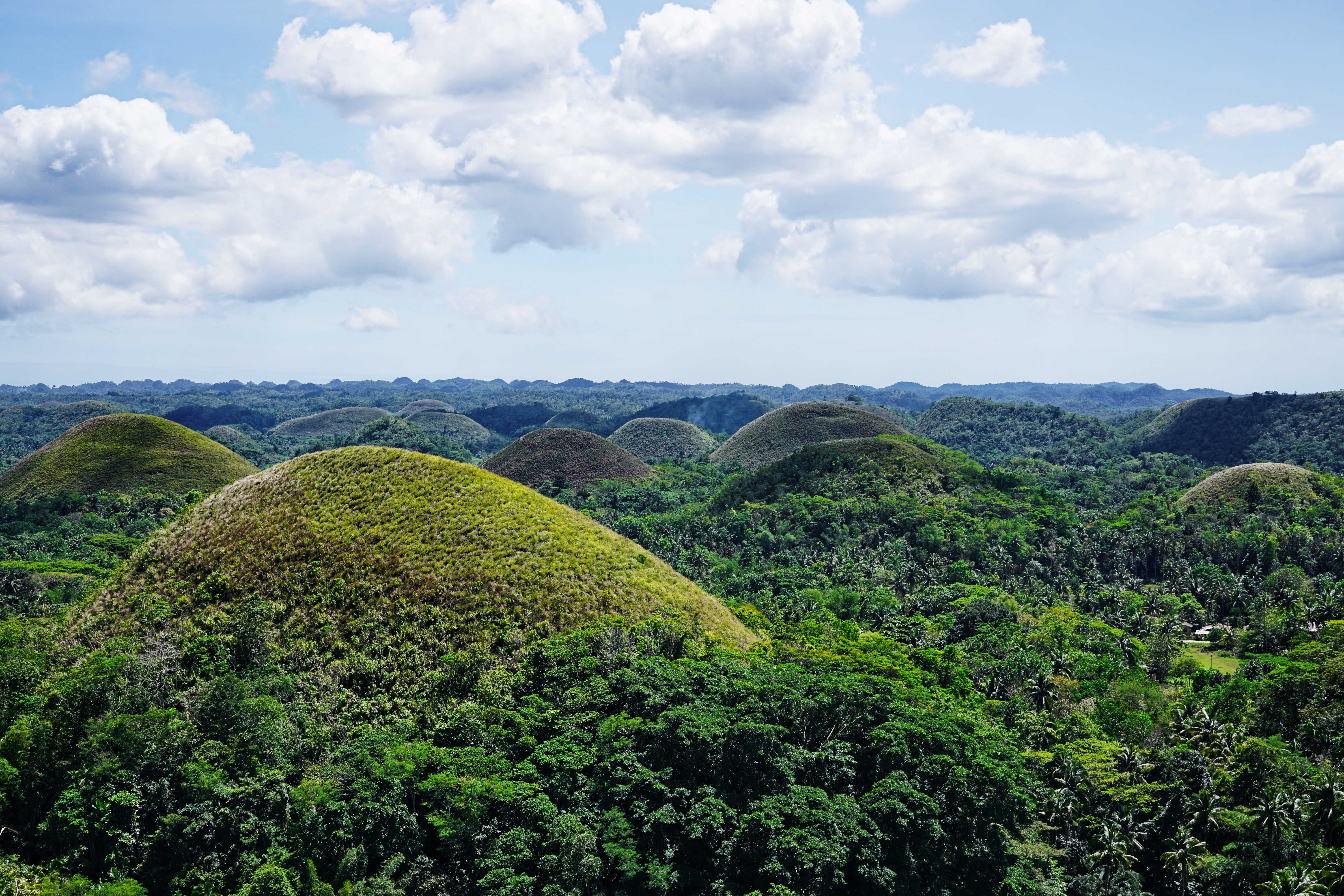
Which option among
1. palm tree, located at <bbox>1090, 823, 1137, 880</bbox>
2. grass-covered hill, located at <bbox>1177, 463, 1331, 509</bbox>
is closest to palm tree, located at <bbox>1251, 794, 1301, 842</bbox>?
palm tree, located at <bbox>1090, 823, 1137, 880</bbox>

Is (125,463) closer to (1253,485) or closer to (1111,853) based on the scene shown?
(1111,853)

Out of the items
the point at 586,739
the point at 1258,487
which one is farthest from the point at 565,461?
the point at 586,739

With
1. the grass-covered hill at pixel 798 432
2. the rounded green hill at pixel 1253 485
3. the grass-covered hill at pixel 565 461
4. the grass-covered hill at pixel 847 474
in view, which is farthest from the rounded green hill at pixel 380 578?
the grass-covered hill at pixel 798 432

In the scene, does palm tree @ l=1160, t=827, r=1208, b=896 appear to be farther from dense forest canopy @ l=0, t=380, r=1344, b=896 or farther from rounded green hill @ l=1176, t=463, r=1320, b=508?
rounded green hill @ l=1176, t=463, r=1320, b=508

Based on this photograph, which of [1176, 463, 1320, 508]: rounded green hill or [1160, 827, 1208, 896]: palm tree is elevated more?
[1176, 463, 1320, 508]: rounded green hill

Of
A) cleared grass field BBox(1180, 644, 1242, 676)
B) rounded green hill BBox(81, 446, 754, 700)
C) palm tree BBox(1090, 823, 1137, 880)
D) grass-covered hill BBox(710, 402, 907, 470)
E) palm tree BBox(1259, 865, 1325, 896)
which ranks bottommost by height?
cleared grass field BBox(1180, 644, 1242, 676)

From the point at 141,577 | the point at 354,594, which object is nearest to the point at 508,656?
the point at 354,594

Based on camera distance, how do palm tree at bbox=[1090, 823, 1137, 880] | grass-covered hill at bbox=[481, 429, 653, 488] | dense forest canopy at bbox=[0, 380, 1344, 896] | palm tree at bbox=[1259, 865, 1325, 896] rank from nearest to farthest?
1. dense forest canopy at bbox=[0, 380, 1344, 896]
2. palm tree at bbox=[1259, 865, 1325, 896]
3. palm tree at bbox=[1090, 823, 1137, 880]
4. grass-covered hill at bbox=[481, 429, 653, 488]
